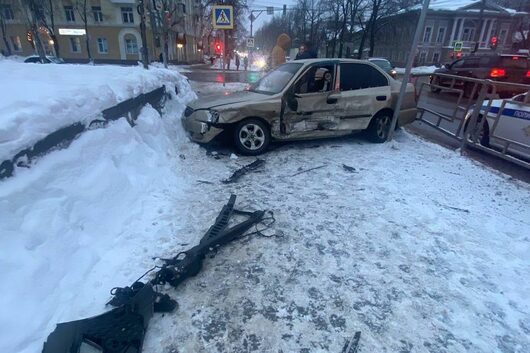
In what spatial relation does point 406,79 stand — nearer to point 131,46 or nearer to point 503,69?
point 503,69

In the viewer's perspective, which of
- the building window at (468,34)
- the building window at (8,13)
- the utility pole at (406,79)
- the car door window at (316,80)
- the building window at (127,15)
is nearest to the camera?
the car door window at (316,80)

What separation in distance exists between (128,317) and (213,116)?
414 centimetres

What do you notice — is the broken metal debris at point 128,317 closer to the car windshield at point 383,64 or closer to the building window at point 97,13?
the car windshield at point 383,64

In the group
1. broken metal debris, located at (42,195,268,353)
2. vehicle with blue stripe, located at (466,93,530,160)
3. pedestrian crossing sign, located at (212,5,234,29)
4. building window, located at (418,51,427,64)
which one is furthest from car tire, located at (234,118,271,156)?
building window, located at (418,51,427,64)

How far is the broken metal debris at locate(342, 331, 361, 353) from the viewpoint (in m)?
2.31

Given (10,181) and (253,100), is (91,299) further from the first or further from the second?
(253,100)

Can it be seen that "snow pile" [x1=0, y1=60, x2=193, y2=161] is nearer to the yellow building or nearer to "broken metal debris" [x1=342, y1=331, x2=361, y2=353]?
"broken metal debris" [x1=342, y1=331, x2=361, y2=353]

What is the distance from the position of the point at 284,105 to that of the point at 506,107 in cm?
423

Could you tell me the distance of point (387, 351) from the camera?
2.32 m

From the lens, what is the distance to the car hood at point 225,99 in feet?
19.9

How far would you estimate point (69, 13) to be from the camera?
40406 mm

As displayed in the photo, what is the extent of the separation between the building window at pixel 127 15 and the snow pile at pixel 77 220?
43.0 metres

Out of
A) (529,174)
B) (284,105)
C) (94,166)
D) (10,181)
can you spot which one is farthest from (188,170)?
(529,174)

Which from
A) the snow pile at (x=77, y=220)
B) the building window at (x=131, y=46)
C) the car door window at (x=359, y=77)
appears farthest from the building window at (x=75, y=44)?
the car door window at (x=359, y=77)
